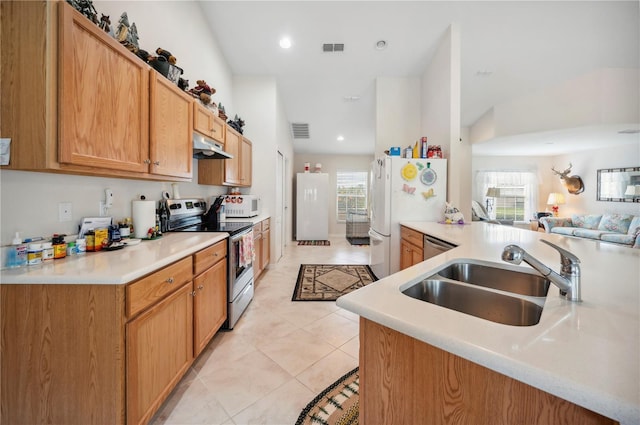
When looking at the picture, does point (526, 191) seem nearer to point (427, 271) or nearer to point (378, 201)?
point (378, 201)

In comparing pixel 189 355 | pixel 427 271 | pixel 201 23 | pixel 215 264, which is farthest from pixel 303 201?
pixel 427 271

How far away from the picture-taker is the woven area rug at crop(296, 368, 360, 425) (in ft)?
4.40

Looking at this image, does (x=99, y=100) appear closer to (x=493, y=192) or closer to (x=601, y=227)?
(x=601, y=227)

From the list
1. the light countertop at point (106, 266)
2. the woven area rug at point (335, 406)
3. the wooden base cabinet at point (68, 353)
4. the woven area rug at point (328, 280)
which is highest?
the light countertop at point (106, 266)

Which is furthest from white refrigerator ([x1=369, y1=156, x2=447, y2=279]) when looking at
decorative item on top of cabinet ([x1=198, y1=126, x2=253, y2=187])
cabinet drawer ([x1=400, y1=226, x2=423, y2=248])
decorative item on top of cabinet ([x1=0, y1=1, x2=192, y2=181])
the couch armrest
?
the couch armrest

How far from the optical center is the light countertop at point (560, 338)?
44 cm

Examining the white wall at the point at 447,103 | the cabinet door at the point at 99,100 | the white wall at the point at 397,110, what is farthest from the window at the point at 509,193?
the cabinet door at the point at 99,100

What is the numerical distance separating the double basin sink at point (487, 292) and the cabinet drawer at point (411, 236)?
3.81 ft

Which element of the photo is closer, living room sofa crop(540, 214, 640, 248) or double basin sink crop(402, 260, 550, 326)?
double basin sink crop(402, 260, 550, 326)

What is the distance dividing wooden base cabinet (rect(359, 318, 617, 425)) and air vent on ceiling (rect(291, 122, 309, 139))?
5.85 metres

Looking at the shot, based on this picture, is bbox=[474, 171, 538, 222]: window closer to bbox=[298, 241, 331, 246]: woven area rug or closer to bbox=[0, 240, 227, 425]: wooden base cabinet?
bbox=[298, 241, 331, 246]: woven area rug

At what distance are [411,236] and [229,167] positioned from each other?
234 centimetres

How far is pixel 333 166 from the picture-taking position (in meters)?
7.71

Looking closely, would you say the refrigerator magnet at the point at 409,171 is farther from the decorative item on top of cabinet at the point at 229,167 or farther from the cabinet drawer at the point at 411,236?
the decorative item on top of cabinet at the point at 229,167
